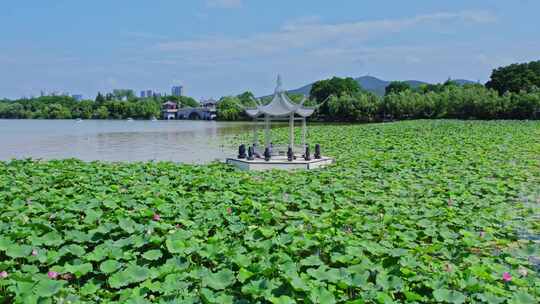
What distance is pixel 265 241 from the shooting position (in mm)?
3963

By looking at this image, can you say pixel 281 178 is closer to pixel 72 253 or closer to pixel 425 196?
pixel 425 196

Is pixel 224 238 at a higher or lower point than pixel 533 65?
lower

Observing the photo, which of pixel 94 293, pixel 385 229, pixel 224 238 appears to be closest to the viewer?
pixel 94 293

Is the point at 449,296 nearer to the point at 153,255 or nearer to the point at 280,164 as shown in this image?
the point at 153,255

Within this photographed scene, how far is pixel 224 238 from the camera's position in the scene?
4.26m

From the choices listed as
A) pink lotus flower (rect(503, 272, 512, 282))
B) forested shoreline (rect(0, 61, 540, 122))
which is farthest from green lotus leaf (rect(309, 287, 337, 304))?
forested shoreline (rect(0, 61, 540, 122))

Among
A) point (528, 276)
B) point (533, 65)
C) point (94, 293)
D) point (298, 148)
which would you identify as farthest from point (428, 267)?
point (533, 65)

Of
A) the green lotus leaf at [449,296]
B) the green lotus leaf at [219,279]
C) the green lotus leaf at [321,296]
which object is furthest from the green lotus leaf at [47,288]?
the green lotus leaf at [449,296]

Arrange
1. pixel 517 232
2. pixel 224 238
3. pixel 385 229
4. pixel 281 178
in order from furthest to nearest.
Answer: pixel 281 178 < pixel 517 232 < pixel 385 229 < pixel 224 238

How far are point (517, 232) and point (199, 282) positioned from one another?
4046 millimetres

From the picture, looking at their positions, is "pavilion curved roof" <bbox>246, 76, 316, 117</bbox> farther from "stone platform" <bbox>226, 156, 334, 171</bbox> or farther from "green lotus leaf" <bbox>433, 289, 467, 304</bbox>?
"green lotus leaf" <bbox>433, 289, 467, 304</bbox>

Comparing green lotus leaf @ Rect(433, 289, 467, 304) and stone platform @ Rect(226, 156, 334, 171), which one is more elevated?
green lotus leaf @ Rect(433, 289, 467, 304)

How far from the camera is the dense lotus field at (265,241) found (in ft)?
10.1

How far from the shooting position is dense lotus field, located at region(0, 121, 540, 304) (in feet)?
10.1
